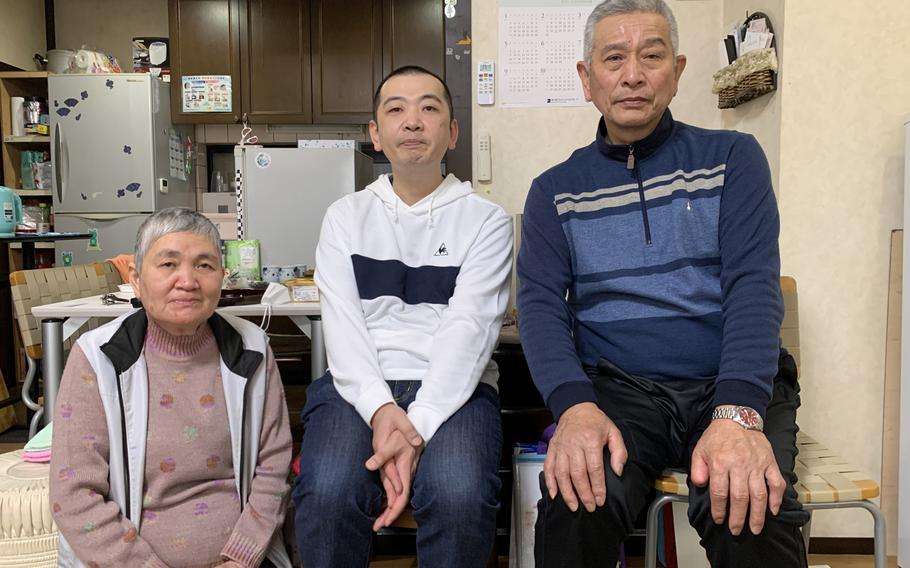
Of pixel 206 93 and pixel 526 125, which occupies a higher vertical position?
pixel 206 93

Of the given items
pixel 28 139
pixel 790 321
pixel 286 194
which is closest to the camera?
pixel 790 321

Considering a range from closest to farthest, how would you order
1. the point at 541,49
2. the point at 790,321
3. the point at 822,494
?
the point at 822,494 < the point at 790,321 < the point at 541,49

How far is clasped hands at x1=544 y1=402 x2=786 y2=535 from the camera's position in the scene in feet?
3.31

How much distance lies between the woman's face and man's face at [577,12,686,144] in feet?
2.78

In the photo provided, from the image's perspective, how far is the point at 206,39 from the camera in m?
4.42

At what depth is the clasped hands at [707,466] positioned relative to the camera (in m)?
1.01

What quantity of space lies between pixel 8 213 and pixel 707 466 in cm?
308

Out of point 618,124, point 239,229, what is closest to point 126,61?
point 239,229

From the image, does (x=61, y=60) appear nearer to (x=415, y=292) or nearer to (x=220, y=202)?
(x=220, y=202)

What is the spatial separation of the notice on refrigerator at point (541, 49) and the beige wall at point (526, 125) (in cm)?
5

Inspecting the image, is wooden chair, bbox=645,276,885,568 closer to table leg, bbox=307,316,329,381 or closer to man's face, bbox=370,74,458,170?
man's face, bbox=370,74,458,170

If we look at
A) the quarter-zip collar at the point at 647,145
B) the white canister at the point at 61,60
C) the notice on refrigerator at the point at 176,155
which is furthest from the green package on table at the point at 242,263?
the white canister at the point at 61,60

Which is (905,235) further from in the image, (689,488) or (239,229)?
(239,229)

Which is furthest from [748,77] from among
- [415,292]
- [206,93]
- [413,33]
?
[206,93]
